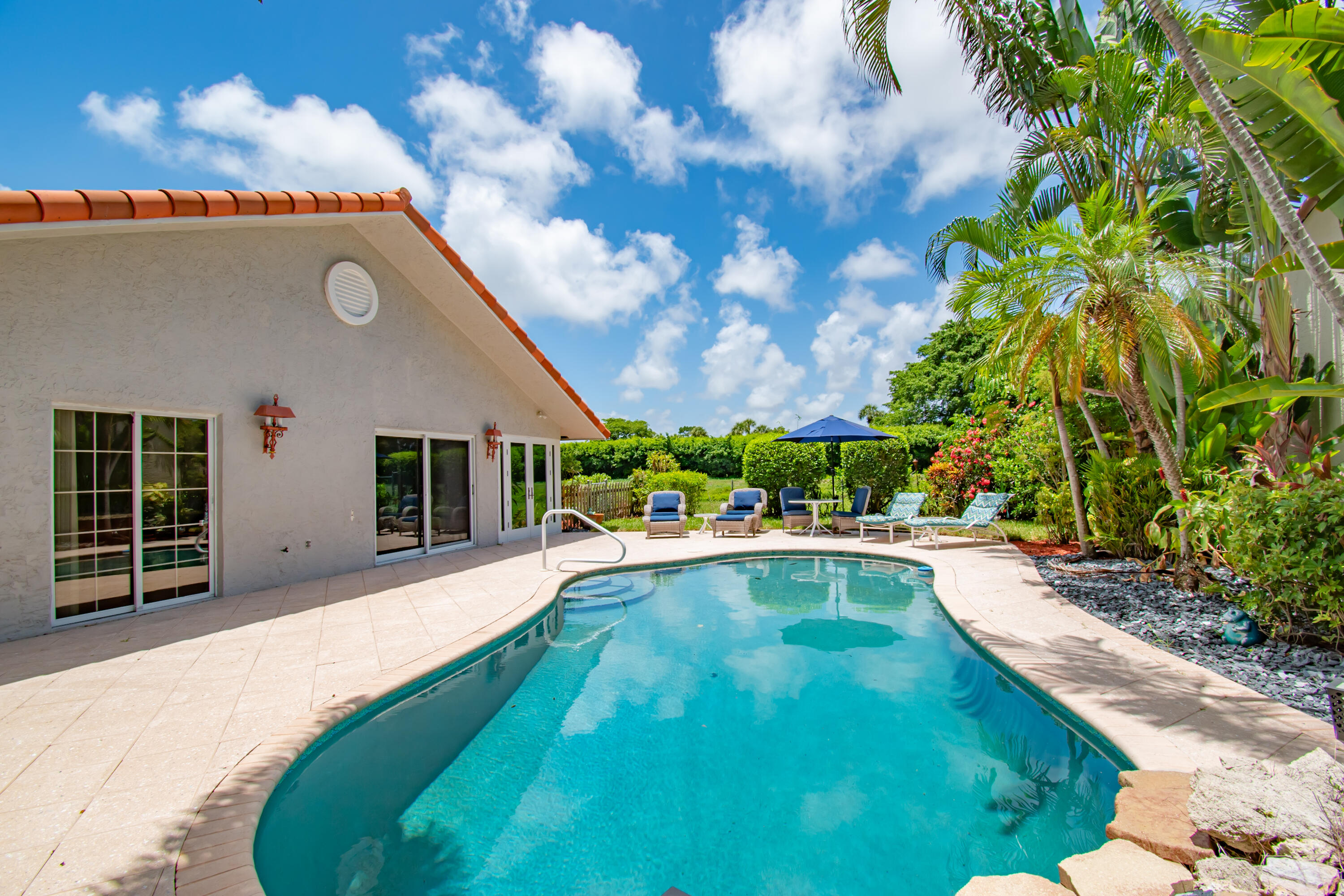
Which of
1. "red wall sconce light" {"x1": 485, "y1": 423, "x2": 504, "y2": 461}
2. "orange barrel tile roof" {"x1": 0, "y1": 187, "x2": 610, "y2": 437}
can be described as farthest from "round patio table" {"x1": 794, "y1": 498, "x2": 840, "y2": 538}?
"orange barrel tile roof" {"x1": 0, "y1": 187, "x2": 610, "y2": 437}

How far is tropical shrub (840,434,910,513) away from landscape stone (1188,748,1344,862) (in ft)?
44.5

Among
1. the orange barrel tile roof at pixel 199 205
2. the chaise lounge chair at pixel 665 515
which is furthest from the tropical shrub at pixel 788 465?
the orange barrel tile roof at pixel 199 205

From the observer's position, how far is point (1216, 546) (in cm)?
742

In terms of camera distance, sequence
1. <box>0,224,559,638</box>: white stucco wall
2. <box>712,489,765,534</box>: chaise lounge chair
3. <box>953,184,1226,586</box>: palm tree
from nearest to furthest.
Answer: <box>0,224,559,638</box>: white stucco wall → <box>953,184,1226,586</box>: palm tree → <box>712,489,765,534</box>: chaise lounge chair

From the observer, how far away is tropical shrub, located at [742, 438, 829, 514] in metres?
17.1

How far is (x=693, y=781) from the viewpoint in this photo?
425cm

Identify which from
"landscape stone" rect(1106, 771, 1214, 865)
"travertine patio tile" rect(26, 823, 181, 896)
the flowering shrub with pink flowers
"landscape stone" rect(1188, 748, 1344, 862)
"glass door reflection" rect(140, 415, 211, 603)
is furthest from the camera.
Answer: the flowering shrub with pink flowers

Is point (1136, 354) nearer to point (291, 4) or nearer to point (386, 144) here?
point (291, 4)

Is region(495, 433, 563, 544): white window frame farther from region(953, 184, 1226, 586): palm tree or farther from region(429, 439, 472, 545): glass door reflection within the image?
region(953, 184, 1226, 586): palm tree

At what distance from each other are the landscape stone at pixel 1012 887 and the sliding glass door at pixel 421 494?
1026 centimetres

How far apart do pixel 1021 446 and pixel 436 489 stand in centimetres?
1275

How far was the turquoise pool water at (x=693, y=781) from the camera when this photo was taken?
10.8 feet

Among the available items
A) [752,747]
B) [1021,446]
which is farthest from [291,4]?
[1021,446]

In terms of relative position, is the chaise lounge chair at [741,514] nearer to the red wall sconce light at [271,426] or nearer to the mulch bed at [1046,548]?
the mulch bed at [1046,548]
